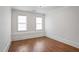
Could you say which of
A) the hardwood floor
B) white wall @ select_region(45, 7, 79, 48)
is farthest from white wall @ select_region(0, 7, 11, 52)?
white wall @ select_region(45, 7, 79, 48)

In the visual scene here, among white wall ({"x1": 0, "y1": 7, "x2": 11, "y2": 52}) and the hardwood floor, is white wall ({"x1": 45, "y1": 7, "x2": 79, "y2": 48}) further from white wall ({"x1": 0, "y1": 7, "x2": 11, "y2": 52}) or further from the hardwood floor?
white wall ({"x1": 0, "y1": 7, "x2": 11, "y2": 52})

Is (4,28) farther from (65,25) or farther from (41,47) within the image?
(65,25)

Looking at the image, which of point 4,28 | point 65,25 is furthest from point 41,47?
point 65,25

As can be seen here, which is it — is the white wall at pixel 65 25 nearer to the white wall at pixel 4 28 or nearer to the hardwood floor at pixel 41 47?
the hardwood floor at pixel 41 47

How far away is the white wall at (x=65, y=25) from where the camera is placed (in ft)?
7.86

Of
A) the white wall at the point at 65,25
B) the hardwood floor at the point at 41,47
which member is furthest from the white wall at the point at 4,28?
the white wall at the point at 65,25

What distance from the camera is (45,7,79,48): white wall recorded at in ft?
7.86
